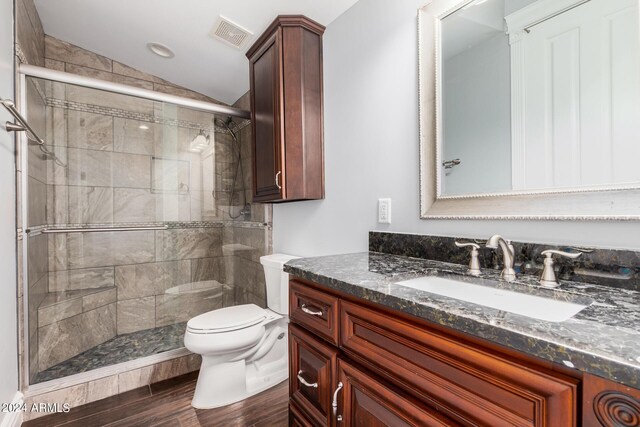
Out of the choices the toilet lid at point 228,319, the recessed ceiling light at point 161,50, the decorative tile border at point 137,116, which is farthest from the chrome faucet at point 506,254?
the recessed ceiling light at point 161,50

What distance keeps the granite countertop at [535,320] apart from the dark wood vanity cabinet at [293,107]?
0.84 m

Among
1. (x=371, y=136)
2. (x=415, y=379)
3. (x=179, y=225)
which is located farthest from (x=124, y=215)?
(x=415, y=379)

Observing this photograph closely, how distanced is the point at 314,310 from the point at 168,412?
1.27m

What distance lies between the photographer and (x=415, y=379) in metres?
0.67

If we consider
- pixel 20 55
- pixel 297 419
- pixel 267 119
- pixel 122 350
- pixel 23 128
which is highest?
pixel 20 55

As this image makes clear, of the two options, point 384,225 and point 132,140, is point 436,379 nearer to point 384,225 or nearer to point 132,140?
point 384,225

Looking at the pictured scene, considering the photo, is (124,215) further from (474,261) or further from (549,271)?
(549,271)

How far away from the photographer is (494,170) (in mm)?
Answer: 1079

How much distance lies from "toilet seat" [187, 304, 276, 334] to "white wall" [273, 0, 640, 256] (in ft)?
1.72

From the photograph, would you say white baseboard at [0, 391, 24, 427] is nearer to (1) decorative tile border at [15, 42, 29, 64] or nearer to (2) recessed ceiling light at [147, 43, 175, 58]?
(1) decorative tile border at [15, 42, 29, 64]

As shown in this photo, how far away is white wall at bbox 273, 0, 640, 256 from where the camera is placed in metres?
1.30

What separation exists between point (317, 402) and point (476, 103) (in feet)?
4.02

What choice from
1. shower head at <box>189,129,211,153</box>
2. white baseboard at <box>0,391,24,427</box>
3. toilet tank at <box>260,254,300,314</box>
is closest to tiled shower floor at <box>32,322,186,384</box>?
white baseboard at <box>0,391,24,427</box>

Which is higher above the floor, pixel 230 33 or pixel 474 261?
pixel 230 33
